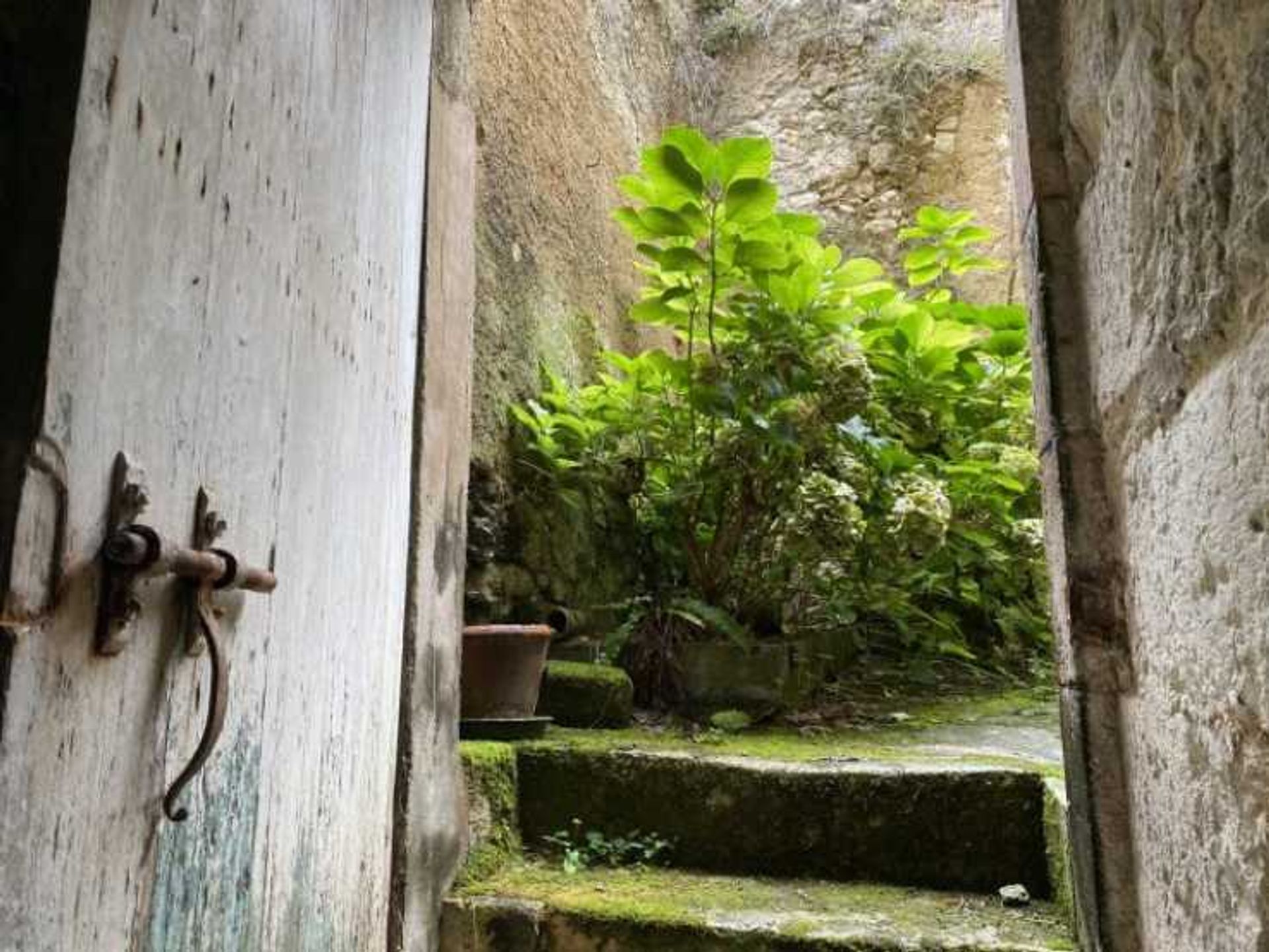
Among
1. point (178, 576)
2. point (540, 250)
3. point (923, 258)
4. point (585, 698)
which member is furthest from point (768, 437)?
point (178, 576)

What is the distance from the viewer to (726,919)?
1.60m

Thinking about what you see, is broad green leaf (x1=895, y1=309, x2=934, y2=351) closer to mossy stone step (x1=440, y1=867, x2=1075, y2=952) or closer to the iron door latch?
mossy stone step (x1=440, y1=867, x2=1075, y2=952)

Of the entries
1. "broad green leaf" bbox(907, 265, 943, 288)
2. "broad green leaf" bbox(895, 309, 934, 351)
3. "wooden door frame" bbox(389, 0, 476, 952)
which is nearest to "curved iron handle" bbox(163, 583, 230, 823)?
"wooden door frame" bbox(389, 0, 476, 952)

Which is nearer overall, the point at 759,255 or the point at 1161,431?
the point at 1161,431

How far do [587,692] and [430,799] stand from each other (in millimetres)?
820

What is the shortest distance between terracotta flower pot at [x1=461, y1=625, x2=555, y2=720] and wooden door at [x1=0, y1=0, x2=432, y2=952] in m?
0.44

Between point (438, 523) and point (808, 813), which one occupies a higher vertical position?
point (438, 523)

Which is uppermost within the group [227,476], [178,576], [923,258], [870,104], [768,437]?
[870,104]

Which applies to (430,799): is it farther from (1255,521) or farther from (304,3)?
(1255,521)

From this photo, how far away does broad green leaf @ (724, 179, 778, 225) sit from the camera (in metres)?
2.61

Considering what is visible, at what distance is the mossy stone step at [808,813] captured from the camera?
1.84m

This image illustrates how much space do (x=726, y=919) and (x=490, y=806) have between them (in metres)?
0.56

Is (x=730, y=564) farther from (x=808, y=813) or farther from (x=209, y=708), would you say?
(x=209, y=708)

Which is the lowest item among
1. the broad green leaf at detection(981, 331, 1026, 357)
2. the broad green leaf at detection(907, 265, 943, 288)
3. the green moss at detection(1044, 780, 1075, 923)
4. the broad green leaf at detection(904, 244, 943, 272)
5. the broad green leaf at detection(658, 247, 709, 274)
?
the green moss at detection(1044, 780, 1075, 923)
